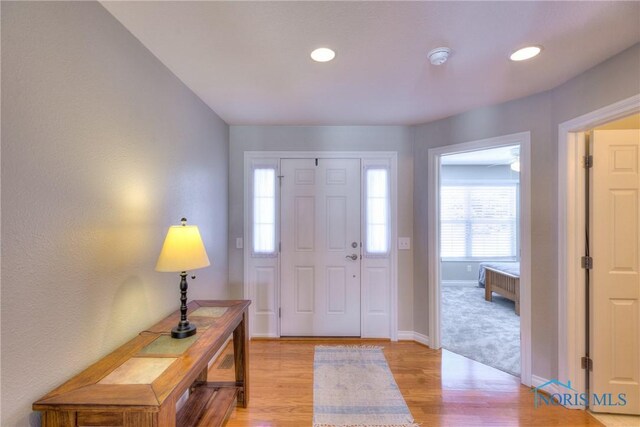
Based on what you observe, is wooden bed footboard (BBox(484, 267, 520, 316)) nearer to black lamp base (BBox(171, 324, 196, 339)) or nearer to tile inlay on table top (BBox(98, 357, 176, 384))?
black lamp base (BBox(171, 324, 196, 339))

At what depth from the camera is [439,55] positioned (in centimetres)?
158

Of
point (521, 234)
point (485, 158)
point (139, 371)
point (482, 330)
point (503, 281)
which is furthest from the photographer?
point (485, 158)

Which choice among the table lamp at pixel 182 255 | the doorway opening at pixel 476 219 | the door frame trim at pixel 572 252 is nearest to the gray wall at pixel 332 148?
the door frame trim at pixel 572 252

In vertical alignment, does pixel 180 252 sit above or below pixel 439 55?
below

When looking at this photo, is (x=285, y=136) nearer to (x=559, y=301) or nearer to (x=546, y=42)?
(x=546, y=42)

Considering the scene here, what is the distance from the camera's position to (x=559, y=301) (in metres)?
2.03

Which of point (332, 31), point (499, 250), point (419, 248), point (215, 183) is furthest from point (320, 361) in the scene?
point (499, 250)

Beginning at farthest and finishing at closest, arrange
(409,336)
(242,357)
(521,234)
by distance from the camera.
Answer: (409,336), (521,234), (242,357)

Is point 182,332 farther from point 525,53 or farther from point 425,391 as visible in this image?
point 525,53

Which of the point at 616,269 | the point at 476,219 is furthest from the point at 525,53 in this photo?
the point at 476,219

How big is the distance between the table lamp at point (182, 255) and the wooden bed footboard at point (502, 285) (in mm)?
4229

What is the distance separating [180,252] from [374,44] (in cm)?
157

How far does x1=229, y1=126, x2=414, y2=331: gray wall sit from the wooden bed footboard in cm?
202

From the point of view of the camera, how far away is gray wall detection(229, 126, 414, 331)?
302 cm
